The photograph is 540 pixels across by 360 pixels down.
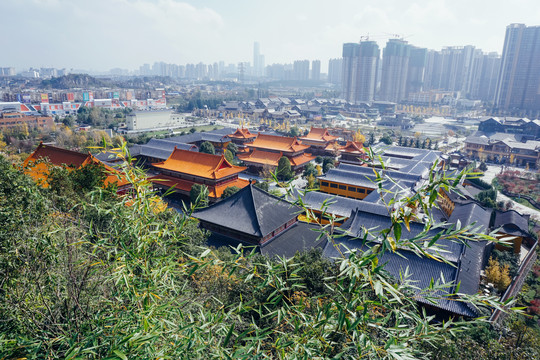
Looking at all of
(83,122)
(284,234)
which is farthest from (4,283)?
(83,122)

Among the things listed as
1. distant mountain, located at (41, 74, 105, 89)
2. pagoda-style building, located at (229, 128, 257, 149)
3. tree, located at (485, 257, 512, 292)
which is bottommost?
tree, located at (485, 257, 512, 292)

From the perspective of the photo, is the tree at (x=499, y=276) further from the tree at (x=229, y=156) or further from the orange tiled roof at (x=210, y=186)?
the tree at (x=229, y=156)

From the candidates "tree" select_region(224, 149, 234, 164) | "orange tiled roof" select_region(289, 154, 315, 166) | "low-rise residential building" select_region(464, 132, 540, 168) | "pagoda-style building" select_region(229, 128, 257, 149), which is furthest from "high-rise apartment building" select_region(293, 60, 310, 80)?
"tree" select_region(224, 149, 234, 164)

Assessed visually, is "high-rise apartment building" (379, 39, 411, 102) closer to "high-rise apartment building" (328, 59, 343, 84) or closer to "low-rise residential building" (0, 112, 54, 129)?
"high-rise apartment building" (328, 59, 343, 84)

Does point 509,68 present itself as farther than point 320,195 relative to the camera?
Yes

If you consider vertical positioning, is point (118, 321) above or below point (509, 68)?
below

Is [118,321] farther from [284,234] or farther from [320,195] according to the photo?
[320,195]

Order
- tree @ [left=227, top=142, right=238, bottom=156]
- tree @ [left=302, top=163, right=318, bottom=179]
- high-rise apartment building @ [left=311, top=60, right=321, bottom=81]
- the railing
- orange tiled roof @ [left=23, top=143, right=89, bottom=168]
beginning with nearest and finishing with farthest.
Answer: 1. the railing
2. orange tiled roof @ [left=23, top=143, right=89, bottom=168]
3. tree @ [left=302, top=163, right=318, bottom=179]
4. tree @ [left=227, top=142, right=238, bottom=156]
5. high-rise apartment building @ [left=311, top=60, right=321, bottom=81]
